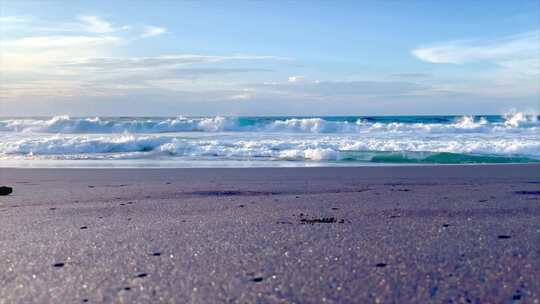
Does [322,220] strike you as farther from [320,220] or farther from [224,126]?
[224,126]

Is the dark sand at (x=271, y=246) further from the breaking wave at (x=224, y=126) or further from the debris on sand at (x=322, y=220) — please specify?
the breaking wave at (x=224, y=126)

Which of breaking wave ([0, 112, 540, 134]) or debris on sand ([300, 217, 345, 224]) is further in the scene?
breaking wave ([0, 112, 540, 134])

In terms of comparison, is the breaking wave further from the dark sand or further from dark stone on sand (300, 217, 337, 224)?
dark stone on sand (300, 217, 337, 224)

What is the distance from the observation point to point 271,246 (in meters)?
3.38

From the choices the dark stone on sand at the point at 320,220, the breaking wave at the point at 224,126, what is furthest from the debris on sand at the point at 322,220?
the breaking wave at the point at 224,126

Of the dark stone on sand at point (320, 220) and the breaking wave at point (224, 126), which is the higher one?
the breaking wave at point (224, 126)

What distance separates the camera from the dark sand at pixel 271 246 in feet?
8.22

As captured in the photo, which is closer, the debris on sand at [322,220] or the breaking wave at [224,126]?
the debris on sand at [322,220]

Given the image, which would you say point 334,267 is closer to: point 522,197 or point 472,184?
point 522,197

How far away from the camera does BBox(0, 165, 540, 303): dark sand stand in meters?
2.51

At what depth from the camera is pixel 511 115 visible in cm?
3562

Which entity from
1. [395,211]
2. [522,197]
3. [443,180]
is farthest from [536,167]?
[395,211]

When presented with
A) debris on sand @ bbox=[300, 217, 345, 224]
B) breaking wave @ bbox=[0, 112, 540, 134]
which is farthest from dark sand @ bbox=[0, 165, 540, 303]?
breaking wave @ bbox=[0, 112, 540, 134]

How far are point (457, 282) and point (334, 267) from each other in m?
0.58
